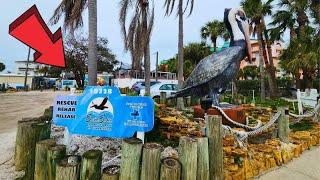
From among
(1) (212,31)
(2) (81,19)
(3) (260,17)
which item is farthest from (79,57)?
(2) (81,19)

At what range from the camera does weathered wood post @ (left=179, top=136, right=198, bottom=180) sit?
3.74m

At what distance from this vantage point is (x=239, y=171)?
4684mm

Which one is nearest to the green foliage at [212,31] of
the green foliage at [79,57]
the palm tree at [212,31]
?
the palm tree at [212,31]

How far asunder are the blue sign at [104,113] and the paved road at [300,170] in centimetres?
212

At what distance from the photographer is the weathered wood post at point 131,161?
3742mm

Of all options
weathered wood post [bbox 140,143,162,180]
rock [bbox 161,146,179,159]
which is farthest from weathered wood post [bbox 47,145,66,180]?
rock [bbox 161,146,179,159]

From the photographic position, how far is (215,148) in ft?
13.6

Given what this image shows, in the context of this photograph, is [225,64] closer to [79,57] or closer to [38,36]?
[38,36]

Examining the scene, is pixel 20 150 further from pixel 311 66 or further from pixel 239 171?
pixel 311 66

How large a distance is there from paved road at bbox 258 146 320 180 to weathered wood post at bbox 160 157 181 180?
1.89 meters

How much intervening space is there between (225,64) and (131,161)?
15.9ft

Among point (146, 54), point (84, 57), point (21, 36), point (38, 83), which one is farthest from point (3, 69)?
point (21, 36)

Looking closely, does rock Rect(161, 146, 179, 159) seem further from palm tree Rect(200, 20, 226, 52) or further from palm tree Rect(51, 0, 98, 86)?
palm tree Rect(200, 20, 226, 52)

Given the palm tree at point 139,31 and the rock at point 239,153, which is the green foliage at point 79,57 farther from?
the rock at point 239,153
